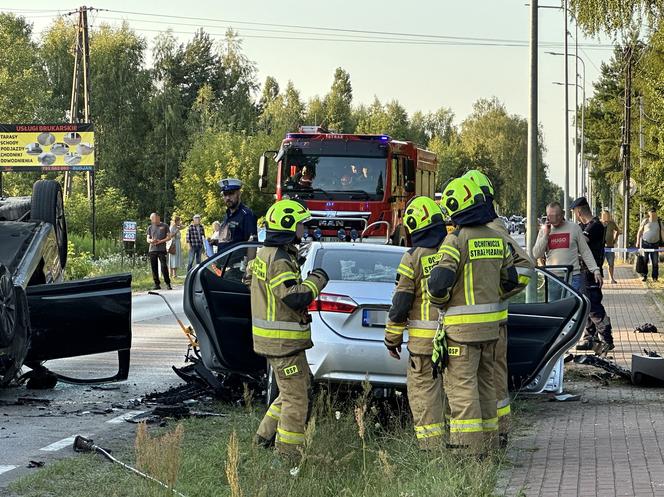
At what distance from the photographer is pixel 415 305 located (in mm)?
7410

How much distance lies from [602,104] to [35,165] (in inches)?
1660

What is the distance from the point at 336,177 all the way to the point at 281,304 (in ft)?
54.9

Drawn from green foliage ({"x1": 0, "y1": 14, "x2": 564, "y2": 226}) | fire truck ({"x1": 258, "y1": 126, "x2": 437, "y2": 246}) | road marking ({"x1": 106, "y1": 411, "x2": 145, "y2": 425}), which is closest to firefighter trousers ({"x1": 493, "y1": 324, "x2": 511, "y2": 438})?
road marking ({"x1": 106, "y1": 411, "x2": 145, "y2": 425})

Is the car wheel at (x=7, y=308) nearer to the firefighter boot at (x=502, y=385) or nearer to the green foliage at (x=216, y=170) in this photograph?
the firefighter boot at (x=502, y=385)

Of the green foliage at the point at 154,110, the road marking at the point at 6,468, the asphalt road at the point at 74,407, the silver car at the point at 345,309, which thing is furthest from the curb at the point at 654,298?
the green foliage at the point at 154,110

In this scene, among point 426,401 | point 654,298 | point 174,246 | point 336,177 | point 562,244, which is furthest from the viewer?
point 174,246

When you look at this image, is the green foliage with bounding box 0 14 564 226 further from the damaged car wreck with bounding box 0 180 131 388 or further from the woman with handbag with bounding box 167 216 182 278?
the damaged car wreck with bounding box 0 180 131 388

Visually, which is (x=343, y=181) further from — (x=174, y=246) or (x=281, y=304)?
(x=281, y=304)

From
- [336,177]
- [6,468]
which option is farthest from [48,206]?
[336,177]

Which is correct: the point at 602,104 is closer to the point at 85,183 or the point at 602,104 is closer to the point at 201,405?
the point at 85,183

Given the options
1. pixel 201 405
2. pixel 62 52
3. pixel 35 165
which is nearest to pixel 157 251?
pixel 35 165

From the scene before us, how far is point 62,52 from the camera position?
235 feet

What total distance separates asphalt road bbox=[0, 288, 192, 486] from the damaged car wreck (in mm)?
235

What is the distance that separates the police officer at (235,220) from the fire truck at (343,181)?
11.7 meters
